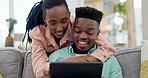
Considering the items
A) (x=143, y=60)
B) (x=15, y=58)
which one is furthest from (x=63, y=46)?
(x=143, y=60)

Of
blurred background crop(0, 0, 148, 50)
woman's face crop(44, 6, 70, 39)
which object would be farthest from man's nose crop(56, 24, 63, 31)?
blurred background crop(0, 0, 148, 50)

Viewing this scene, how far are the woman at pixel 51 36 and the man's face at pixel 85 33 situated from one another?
2.0 inches

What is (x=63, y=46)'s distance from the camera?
156 cm

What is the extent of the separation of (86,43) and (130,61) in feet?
0.93

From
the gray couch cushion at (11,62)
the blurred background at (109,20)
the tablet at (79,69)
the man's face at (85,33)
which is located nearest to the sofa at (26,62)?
the gray couch cushion at (11,62)

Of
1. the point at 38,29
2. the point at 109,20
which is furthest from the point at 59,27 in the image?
the point at 109,20

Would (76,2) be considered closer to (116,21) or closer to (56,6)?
(116,21)

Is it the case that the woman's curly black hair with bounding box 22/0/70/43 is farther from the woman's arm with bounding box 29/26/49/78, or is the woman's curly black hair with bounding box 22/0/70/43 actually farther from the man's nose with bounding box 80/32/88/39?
the man's nose with bounding box 80/32/88/39

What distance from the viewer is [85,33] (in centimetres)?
144

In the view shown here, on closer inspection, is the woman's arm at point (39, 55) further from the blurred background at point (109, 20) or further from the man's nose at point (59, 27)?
the blurred background at point (109, 20)

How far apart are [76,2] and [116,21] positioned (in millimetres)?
701

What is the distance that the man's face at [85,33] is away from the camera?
1.44m

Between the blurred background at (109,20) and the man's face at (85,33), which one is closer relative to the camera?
the man's face at (85,33)

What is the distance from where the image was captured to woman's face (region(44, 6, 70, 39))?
1429 mm
